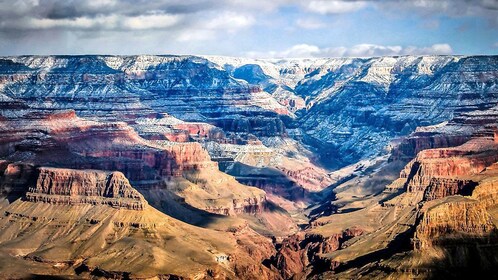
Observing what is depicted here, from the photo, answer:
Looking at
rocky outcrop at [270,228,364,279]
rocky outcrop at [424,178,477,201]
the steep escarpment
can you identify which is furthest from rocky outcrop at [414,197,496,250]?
the steep escarpment

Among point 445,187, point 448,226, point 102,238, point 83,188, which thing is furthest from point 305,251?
point 448,226

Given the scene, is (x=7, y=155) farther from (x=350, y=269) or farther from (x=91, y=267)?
(x=350, y=269)

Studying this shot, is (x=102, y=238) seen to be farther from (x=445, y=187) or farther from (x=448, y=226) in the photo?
(x=445, y=187)

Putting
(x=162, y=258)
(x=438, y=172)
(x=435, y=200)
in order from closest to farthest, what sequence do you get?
(x=162, y=258), (x=435, y=200), (x=438, y=172)

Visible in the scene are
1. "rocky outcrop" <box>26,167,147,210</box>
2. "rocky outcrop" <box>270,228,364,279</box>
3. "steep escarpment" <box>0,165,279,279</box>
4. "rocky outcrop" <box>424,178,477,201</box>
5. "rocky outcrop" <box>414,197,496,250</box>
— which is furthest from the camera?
"rocky outcrop" <box>270,228,364,279</box>

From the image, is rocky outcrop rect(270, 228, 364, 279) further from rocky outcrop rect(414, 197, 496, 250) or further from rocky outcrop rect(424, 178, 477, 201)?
rocky outcrop rect(414, 197, 496, 250)

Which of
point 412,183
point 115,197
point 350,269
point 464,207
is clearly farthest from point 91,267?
→ point 412,183

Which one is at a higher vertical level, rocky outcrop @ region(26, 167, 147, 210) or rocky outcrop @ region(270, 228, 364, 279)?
rocky outcrop @ region(26, 167, 147, 210)

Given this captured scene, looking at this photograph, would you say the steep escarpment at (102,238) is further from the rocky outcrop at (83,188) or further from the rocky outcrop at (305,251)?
the rocky outcrop at (305,251)
